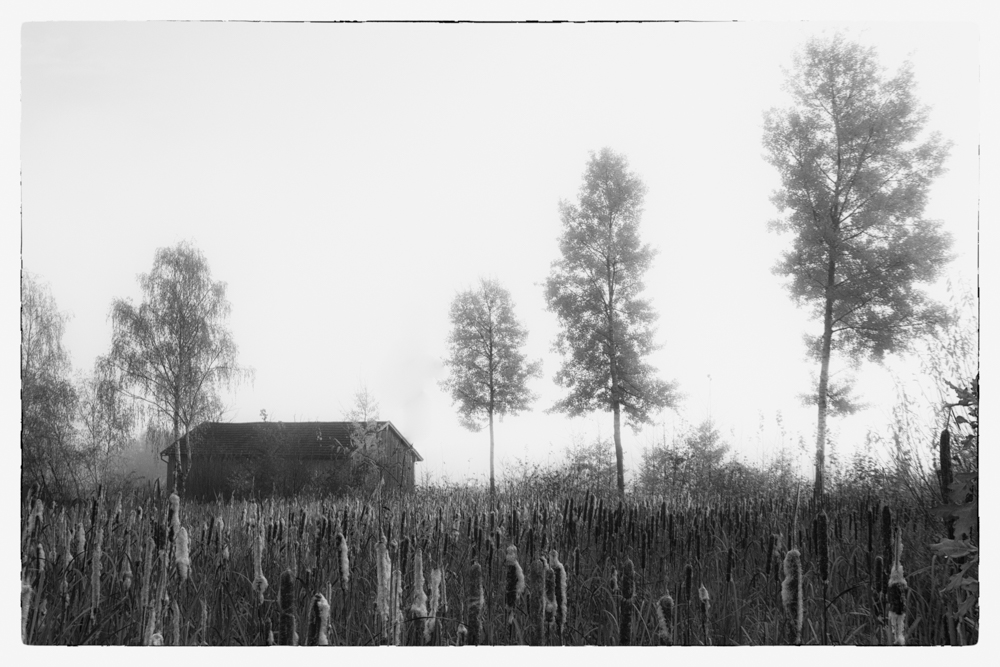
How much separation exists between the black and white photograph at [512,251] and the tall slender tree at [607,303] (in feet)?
0.13

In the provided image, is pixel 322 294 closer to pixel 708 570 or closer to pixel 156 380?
pixel 156 380

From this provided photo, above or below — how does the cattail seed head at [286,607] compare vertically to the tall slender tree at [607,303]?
below

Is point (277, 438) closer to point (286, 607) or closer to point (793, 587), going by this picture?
point (286, 607)

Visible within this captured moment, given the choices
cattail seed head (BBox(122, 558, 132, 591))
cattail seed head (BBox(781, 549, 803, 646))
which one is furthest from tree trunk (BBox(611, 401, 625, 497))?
cattail seed head (BBox(122, 558, 132, 591))

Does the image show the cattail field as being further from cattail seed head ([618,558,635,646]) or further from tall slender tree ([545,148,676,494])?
tall slender tree ([545,148,676,494])

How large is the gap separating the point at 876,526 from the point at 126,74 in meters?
4.53

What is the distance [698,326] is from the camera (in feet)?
13.5

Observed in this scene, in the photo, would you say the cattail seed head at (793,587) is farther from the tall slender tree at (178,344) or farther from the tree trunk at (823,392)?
the tall slender tree at (178,344)

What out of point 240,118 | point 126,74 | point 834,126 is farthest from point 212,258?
point 834,126

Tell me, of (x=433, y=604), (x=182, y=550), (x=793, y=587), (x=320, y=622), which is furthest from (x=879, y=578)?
(x=182, y=550)

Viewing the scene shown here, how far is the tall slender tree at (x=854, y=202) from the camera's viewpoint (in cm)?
403

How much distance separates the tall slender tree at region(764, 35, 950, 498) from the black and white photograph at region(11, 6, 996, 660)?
0.02 metres

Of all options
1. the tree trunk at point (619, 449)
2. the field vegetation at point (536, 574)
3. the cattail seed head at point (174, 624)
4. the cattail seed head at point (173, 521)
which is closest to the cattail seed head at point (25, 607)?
the field vegetation at point (536, 574)

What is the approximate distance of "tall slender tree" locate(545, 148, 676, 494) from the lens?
14.0 feet
